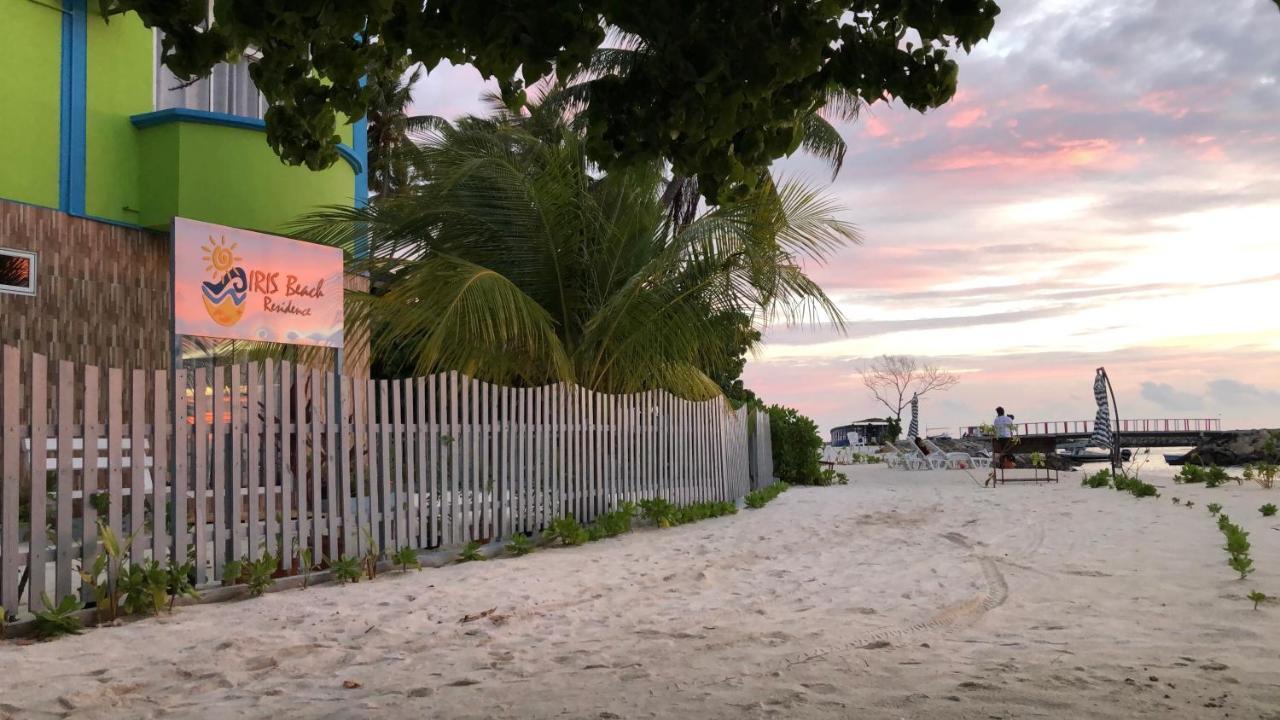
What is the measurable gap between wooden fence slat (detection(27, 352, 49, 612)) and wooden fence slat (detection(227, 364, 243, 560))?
1.19 metres

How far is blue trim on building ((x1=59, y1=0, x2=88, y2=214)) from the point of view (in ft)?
35.7

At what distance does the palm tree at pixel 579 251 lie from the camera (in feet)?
37.0

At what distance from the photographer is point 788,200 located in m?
11.8

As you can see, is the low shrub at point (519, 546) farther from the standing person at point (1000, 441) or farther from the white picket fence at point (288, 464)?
the standing person at point (1000, 441)

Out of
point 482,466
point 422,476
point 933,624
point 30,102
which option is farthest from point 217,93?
point 933,624

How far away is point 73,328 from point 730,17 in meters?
10.1

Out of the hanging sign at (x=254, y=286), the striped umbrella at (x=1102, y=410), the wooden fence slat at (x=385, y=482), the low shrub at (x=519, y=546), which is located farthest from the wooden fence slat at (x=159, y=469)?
the striped umbrella at (x=1102, y=410)

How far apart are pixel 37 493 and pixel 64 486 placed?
0.15 m

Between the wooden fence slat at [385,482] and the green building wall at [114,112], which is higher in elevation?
the green building wall at [114,112]

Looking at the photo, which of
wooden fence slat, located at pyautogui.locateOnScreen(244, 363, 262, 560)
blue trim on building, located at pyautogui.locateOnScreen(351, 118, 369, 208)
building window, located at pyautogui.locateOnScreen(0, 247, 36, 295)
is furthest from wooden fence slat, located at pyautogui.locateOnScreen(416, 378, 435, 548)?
blue trim on building, located at pyautogui.locateOnScreen(351, 118, 369, 208)

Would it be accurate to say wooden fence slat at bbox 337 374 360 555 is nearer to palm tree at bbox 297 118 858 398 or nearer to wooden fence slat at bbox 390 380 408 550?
wooden fence slat at bbox 390 380 408 550

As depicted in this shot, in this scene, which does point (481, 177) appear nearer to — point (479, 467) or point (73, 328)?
point (479, 467)

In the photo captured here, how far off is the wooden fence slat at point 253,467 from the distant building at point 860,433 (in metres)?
40.4

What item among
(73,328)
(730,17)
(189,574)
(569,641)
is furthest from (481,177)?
(730,17)
